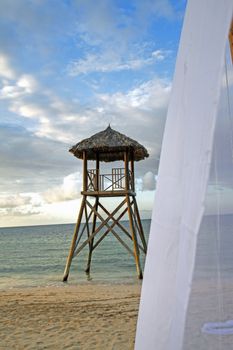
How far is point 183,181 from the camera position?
4.55 ft

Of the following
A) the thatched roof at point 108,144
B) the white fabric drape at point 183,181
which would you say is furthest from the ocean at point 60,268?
the white fabric drape at point 183,181

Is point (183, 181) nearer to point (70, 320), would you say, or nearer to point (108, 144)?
point (70, 320)

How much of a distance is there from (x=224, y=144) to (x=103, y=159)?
10.2 metres

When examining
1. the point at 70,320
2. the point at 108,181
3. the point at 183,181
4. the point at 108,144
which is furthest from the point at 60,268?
the point at 183,181

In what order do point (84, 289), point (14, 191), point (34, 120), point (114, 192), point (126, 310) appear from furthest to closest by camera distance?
point (14, 191)
point (34, 120)
point (114, 192)
point (84, 289)
point (126, 310)

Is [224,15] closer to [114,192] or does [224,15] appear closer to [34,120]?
[114,192]

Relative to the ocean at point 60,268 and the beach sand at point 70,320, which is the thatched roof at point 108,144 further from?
the ocean at point 60,268

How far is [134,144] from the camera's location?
996 centimetres

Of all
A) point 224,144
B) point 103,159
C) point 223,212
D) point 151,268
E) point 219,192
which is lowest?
point 151,268

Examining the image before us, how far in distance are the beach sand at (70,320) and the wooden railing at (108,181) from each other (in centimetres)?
325

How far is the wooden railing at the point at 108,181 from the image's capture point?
395 inches

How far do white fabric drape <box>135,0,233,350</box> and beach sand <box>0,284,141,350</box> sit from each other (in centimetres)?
291

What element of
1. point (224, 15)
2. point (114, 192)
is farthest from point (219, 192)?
point (114, 192)

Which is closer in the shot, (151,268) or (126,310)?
(151,268)
